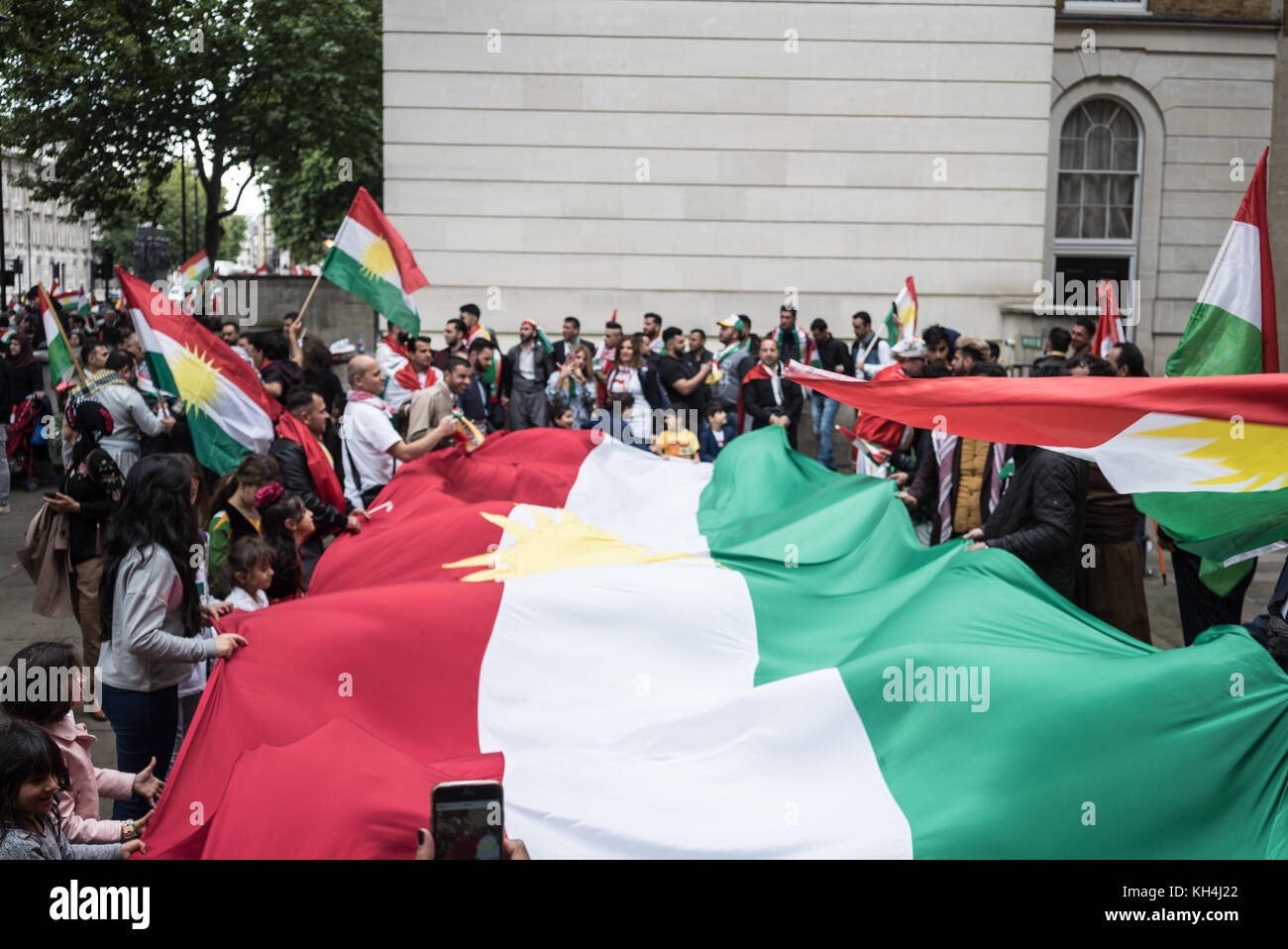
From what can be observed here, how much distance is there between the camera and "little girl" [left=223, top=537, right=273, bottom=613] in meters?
5.89

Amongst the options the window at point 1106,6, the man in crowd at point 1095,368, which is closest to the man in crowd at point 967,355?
the man in crowd at point 1095,368

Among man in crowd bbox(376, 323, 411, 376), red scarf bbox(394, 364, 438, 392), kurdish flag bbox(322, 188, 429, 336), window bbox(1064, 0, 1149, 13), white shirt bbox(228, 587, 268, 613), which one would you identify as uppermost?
window bbox(1064, 0, 1149, 13)

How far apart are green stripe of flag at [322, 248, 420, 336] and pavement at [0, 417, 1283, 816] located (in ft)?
12.5

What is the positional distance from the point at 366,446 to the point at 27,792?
5951mm

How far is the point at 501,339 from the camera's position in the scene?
64.7 ft

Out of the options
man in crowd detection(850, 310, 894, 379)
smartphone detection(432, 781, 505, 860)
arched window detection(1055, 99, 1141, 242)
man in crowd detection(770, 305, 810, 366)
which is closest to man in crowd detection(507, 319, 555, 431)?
man in crowd detection(770, 305, 810, 366)

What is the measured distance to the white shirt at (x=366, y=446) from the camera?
942cm

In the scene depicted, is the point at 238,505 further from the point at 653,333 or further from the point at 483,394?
the point at 653,333

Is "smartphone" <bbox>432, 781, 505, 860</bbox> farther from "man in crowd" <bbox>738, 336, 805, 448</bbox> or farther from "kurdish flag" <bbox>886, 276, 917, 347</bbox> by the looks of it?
"kurdish flag" <bbox>886, 276, 917, 347</bbox>

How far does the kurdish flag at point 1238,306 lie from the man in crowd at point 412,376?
6.34 metres

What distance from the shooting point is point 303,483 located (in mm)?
8172

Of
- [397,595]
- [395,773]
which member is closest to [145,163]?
[397,595]
